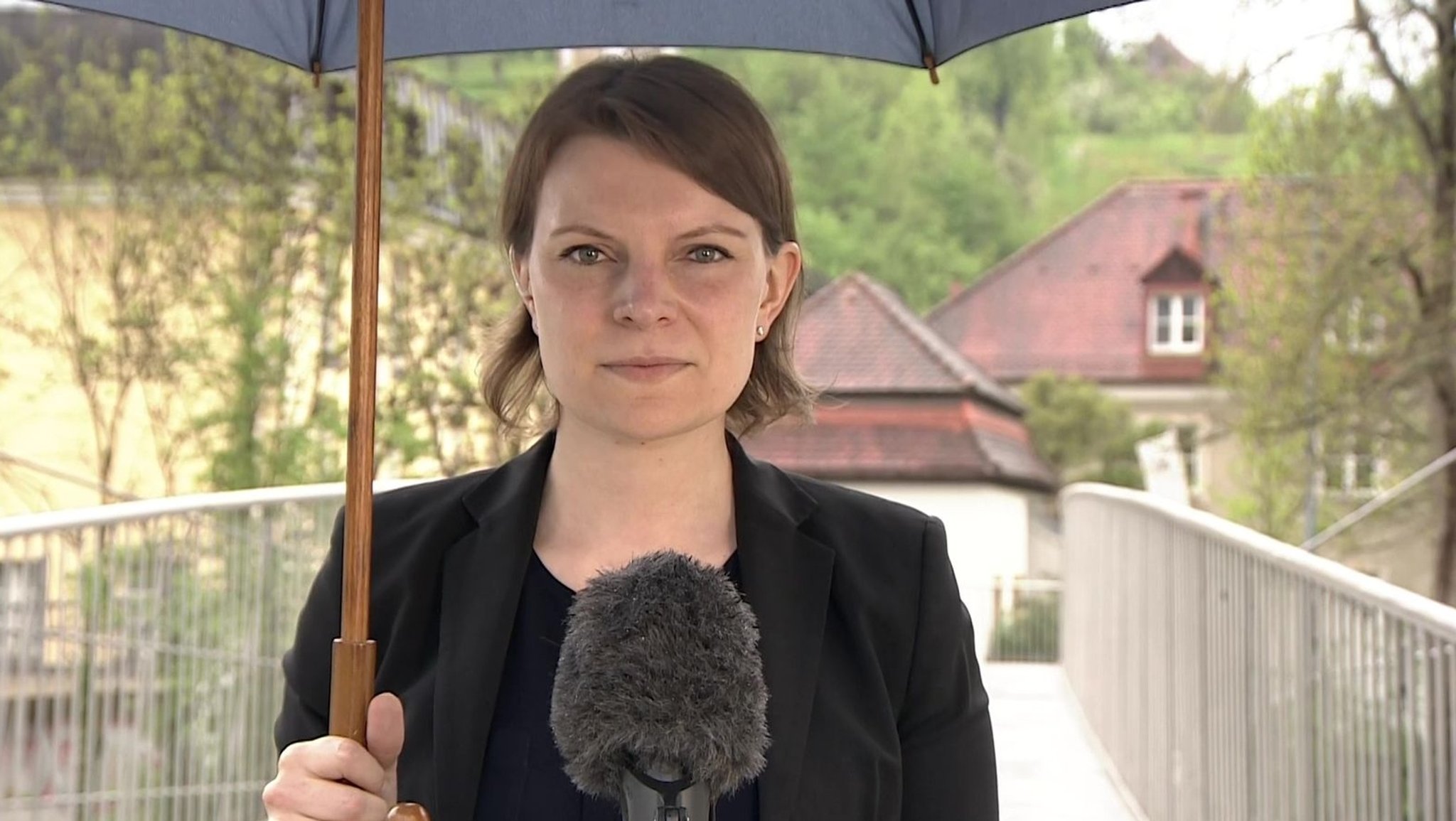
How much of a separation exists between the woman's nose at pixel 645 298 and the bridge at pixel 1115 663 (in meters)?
1.60

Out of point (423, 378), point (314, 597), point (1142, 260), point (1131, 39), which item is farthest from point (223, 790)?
point (1142, 260)

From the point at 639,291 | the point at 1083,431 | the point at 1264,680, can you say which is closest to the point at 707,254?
the point at 639,291

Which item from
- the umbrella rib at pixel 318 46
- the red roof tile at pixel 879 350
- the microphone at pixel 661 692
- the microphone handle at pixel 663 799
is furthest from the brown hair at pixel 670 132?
the red roof tile at pixel 879 350

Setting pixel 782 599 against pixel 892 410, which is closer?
pixel 782 599

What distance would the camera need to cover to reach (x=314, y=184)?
17.1m

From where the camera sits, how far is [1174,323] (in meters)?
50.3

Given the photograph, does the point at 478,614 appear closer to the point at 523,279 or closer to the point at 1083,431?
the point at 523,279

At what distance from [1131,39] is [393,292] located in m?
8.46

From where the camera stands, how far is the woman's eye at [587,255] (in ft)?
7.30

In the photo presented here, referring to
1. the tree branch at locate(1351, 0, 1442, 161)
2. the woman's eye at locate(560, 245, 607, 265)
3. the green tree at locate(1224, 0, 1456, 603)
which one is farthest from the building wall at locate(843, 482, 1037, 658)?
the woman's eye at locate(560, 245, 607, 265)

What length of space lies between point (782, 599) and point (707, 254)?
0.42 metres

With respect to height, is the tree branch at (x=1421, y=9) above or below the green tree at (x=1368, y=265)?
above

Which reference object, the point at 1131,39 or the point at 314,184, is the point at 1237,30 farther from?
the point at 314,184

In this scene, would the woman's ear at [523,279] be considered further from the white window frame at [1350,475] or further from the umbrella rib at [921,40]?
the white window frame at [1350,475]
